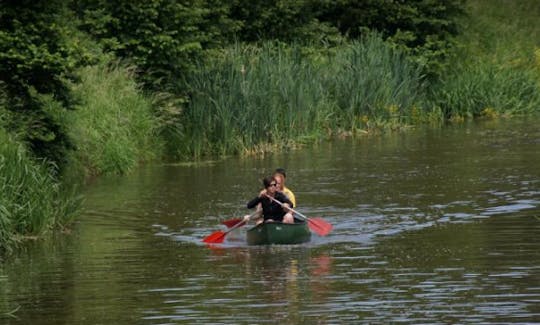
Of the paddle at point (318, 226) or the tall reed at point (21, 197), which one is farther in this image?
the paddle at point (318, 226)

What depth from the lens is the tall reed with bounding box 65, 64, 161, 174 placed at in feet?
94.9

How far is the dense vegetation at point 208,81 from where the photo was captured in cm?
2255

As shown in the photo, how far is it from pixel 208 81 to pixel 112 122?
4.11m

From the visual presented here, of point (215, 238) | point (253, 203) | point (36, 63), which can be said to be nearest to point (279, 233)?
point (215, 238)

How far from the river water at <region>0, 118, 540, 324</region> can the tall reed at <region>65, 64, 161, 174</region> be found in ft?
2.15

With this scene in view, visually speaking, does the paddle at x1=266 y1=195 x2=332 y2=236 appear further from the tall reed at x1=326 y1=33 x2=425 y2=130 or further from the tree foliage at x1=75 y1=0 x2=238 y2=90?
the tall reed at x1=326 y1=33 x2=425 y2=130

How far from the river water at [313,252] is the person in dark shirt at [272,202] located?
641 mm

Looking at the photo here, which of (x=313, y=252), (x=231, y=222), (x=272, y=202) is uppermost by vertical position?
(x=272, y=202)

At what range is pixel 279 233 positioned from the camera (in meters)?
19.9

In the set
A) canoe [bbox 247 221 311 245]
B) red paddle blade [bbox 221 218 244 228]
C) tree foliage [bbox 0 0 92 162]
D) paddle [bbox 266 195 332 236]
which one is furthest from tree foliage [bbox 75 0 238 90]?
canoe [bbox 247 221 311 245]

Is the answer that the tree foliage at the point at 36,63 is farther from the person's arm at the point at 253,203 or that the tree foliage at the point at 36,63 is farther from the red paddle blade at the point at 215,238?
the red paddle blade at the point at 215,238


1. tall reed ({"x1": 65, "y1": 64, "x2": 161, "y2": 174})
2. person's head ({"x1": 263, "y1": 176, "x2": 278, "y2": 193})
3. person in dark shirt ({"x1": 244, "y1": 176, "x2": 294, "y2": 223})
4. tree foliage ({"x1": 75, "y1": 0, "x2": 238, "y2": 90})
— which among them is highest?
tree foliage ({"x1": 75, "y1": 0, "x2": 238, "y2": 90})

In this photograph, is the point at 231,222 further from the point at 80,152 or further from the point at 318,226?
the point at 80,152

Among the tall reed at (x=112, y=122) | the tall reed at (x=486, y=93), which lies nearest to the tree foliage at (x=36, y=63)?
the tall reed at (x=112, y=122)
